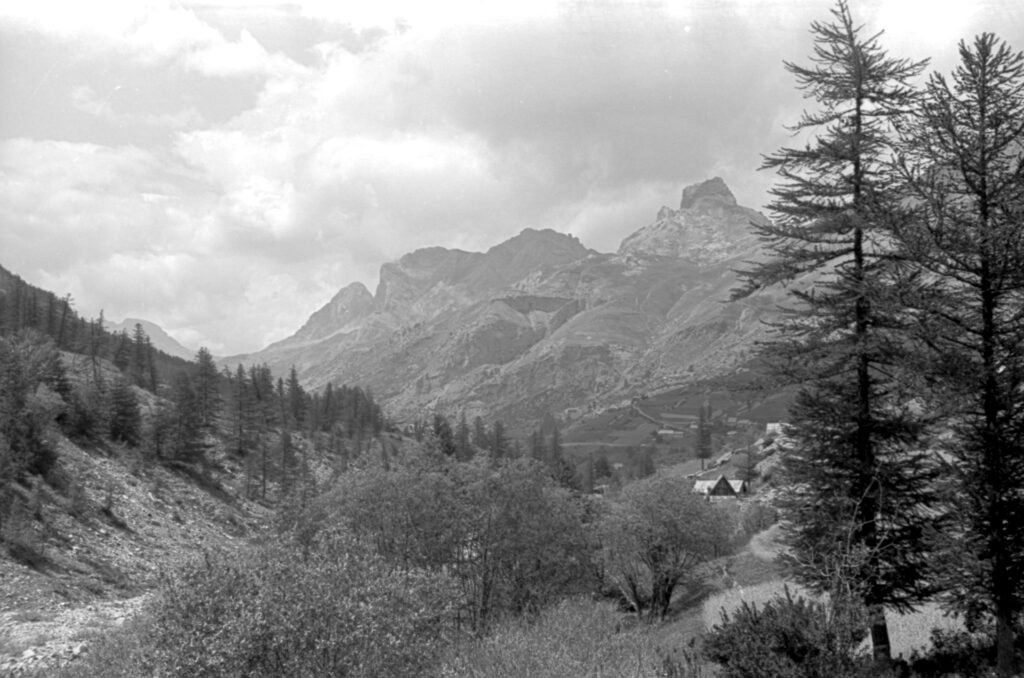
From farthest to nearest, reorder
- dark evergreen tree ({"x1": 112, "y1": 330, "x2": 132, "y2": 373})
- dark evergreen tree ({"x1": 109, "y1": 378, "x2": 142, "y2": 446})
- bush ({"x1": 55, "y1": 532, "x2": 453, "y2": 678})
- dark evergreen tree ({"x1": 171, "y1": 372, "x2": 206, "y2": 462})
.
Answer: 1. dark evergreen tree ({"x1": 112, "y1": 330, "x2": 132, "y2": 373})
2. dark evergreen tree ({"x1": 171, "y1": 372, "x2": 206, "y2": 462})
3. dark evergreen tree ({"x1": 109, "y1": 378, "x2": 142, "y2": 446})
4. bush ({"x1": 55, "y1": 532, "x2": 453, "y2": 678})

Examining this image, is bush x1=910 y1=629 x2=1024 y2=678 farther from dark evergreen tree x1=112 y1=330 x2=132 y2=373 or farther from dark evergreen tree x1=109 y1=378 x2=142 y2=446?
dark evergreen tree x1=112 y1=330 x2=132 y2=373

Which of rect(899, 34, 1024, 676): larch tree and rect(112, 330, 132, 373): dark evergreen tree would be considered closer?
rect(899, 34, 1024, 676): larch tree

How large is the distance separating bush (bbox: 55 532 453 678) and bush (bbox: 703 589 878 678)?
643cm

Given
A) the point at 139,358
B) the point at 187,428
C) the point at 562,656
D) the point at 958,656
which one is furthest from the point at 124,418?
the point at 958,656

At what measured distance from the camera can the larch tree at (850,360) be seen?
19016 mm

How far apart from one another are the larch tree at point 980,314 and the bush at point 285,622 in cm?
1265

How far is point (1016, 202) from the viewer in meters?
16.3

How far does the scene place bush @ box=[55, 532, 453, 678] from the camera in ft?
41.3

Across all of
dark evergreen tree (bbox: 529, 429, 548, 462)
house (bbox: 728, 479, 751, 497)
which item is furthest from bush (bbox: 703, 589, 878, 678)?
dark evergreen tree (bbox: 529, 429, 548, 462)

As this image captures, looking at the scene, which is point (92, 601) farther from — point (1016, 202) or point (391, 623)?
point (1016, 202)

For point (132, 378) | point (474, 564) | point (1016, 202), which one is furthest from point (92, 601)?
point (132, 378)

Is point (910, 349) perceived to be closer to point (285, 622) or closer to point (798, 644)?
point (798, 644)

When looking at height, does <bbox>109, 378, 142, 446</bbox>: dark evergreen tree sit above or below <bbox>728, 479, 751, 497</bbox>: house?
above

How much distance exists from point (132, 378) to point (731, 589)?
106991 millimetres
